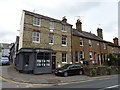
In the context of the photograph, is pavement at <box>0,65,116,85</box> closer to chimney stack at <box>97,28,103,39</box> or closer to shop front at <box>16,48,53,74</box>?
shop front at <box>16,48,53,74</box>

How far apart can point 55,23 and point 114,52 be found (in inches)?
890

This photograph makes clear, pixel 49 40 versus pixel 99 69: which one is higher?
pixel 49 40

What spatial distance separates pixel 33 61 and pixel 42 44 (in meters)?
3.37

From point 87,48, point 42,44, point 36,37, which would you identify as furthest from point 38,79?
point 87,48

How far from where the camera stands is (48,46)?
1953cm

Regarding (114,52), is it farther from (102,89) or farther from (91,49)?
(102,89)

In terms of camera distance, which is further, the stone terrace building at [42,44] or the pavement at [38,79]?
the stone terrace building at [42,44]

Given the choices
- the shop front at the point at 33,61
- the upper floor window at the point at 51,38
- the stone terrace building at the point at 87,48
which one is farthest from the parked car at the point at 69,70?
the upper floor window at the point at 51,38

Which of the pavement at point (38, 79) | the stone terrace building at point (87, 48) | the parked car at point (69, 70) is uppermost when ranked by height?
the stone terrace building at point (87, 48)

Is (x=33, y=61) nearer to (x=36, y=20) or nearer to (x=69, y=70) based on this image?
(x=69, y=70)

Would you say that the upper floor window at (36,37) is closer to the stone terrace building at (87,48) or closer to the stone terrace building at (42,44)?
the stone terrace building at (42,44)

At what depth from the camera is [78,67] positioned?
17.8 metres

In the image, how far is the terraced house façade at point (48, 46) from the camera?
17.1 meters

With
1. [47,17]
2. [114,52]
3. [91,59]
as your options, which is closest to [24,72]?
[47,17]
